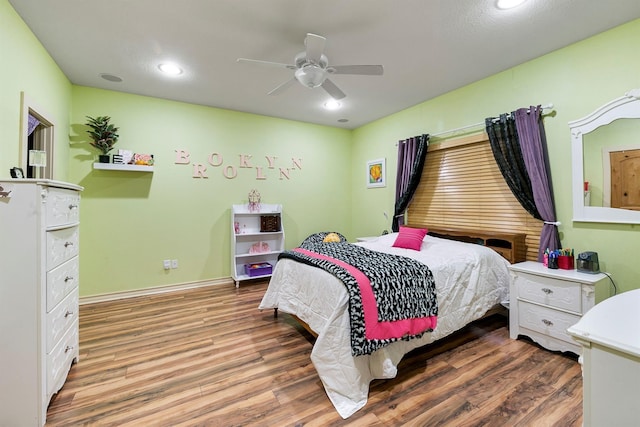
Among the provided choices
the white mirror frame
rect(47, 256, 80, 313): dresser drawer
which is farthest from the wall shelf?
the white mirror frame

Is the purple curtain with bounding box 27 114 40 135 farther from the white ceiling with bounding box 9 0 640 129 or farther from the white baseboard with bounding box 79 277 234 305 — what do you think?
the white baseboard with bounding box 79 277 234 305

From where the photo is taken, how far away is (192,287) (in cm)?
410

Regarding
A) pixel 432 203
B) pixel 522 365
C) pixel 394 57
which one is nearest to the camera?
pixel 522 365

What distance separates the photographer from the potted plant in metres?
3.42

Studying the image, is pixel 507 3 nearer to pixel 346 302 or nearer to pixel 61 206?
pixel 346 302

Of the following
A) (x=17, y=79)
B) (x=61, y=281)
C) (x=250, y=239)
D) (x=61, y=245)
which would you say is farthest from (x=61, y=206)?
(x=250, y=239)

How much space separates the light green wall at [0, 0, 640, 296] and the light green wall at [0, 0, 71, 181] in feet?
0.05

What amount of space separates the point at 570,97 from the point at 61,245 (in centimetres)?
425

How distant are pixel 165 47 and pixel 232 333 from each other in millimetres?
2769

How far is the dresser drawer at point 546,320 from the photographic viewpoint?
7.38ft

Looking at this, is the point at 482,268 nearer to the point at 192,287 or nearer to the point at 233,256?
the point at 233,256

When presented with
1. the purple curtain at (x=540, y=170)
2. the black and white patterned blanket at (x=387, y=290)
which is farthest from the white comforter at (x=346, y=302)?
the purple curtain at (x=540, y=170)

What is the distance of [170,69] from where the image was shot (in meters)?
3.02

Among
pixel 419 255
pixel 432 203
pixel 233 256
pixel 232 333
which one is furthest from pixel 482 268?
pixel 233 256
